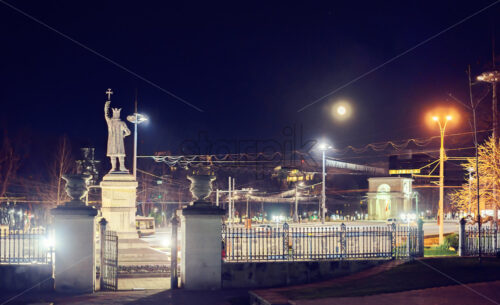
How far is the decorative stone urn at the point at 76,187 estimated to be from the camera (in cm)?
1667

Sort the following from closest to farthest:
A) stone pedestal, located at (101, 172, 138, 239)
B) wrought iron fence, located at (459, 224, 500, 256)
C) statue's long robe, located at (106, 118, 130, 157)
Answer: wrought iron fence, located at (459, 224, 500, 256), stone pedestal, located at (101, 172, 138, 239), statue's long robe, located at (106, 118, 130, 157)

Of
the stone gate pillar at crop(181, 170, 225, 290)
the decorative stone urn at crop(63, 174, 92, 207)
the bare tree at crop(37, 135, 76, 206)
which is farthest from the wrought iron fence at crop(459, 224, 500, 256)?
the bare tree at crop(37, 135, 76, 206)

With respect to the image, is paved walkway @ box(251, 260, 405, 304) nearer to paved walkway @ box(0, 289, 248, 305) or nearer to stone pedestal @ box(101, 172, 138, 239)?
paved walkway @ box(0, 289, 248, 305)

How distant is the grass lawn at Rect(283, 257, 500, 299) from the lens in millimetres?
14648

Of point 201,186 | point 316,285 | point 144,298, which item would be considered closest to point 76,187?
point 201,186

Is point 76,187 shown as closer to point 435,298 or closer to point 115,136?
point 115,136

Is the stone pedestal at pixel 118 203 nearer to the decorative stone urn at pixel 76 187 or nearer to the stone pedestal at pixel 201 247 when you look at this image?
the decorative stone urn at pixel 76 187

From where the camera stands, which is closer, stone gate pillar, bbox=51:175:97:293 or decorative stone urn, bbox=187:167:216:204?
stone gate pillar, bbox=51:175:97:293

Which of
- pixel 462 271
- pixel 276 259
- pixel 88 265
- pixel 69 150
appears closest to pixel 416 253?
pixel 462 271

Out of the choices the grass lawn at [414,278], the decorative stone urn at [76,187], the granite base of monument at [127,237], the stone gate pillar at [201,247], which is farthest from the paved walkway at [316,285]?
the decorative stone urn at [76,187]

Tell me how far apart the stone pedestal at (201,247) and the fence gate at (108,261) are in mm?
2137

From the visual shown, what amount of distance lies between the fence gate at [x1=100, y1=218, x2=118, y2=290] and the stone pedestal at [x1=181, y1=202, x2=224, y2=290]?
2137 millimetres

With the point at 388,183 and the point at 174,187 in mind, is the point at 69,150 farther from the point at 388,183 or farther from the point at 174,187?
the point at 388,183

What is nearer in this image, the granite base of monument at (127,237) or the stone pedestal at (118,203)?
the granite base of monument at (127,237)
